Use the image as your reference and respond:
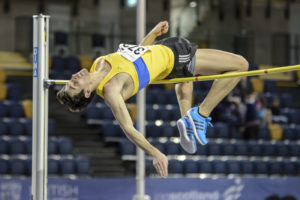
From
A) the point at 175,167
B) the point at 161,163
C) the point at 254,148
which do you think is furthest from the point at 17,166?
the point at 161,163

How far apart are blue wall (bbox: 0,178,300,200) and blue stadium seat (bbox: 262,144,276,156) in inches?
91.6

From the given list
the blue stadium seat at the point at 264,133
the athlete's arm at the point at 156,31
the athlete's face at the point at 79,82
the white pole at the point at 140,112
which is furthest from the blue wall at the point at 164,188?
the athlete's face at the point at 79,82

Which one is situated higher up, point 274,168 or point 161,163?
point 161,163

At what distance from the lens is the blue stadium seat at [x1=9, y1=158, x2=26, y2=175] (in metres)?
11.0

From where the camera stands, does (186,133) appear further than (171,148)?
No

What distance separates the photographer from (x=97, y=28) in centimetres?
1716

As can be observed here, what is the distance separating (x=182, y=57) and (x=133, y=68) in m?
0.55

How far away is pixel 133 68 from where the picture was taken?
Result: 18.1 ft

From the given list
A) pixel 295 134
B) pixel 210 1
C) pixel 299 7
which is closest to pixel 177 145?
pixel 295 134

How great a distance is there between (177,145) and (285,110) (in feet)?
13.7

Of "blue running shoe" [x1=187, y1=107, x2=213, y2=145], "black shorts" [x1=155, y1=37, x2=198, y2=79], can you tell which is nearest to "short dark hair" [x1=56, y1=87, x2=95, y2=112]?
"black shorts" [x1=155, y1=37, x2=198, y2=79]

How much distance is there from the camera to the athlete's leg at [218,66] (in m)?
6.00

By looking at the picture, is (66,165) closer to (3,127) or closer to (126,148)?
(3,127)

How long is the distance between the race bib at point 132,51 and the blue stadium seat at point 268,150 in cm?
865
